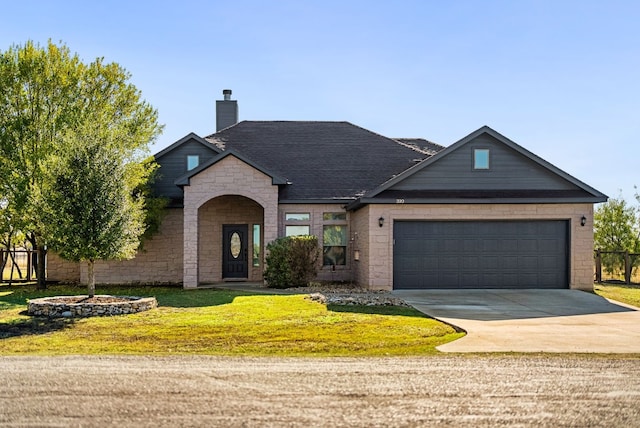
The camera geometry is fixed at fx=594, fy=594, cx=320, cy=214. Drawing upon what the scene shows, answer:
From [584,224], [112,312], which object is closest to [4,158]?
[112,312]

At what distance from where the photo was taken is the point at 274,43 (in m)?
15.1

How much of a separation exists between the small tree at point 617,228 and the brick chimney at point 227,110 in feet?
57.5

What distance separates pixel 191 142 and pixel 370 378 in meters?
17.1

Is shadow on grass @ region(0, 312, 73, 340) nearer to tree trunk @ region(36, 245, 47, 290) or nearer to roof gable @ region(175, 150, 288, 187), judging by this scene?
roof gable @ region(175, 150, 288, 187)

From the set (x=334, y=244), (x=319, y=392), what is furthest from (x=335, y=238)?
(x=319, y=392)

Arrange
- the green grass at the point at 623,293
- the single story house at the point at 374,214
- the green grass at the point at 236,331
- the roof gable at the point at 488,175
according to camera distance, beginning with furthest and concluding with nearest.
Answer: the roof gable at the point at 488,175
the single story house at the point at 374,214
the green grass at the point at 623,293
the green grass at the point at 236,331

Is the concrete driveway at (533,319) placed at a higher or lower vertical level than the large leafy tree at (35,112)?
lower

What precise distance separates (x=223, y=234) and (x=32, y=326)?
11.1 meters

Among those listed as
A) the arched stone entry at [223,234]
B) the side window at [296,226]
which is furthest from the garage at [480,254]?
the arched stone entry at [223,234]

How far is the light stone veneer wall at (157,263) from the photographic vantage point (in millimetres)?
22375

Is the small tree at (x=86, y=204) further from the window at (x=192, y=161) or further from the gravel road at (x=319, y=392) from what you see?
the window at (x=192, y=161)

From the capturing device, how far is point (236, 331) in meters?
11.2

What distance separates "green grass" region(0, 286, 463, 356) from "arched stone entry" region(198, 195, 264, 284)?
6861 mm

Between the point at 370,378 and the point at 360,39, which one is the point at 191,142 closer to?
the point at 360,39
